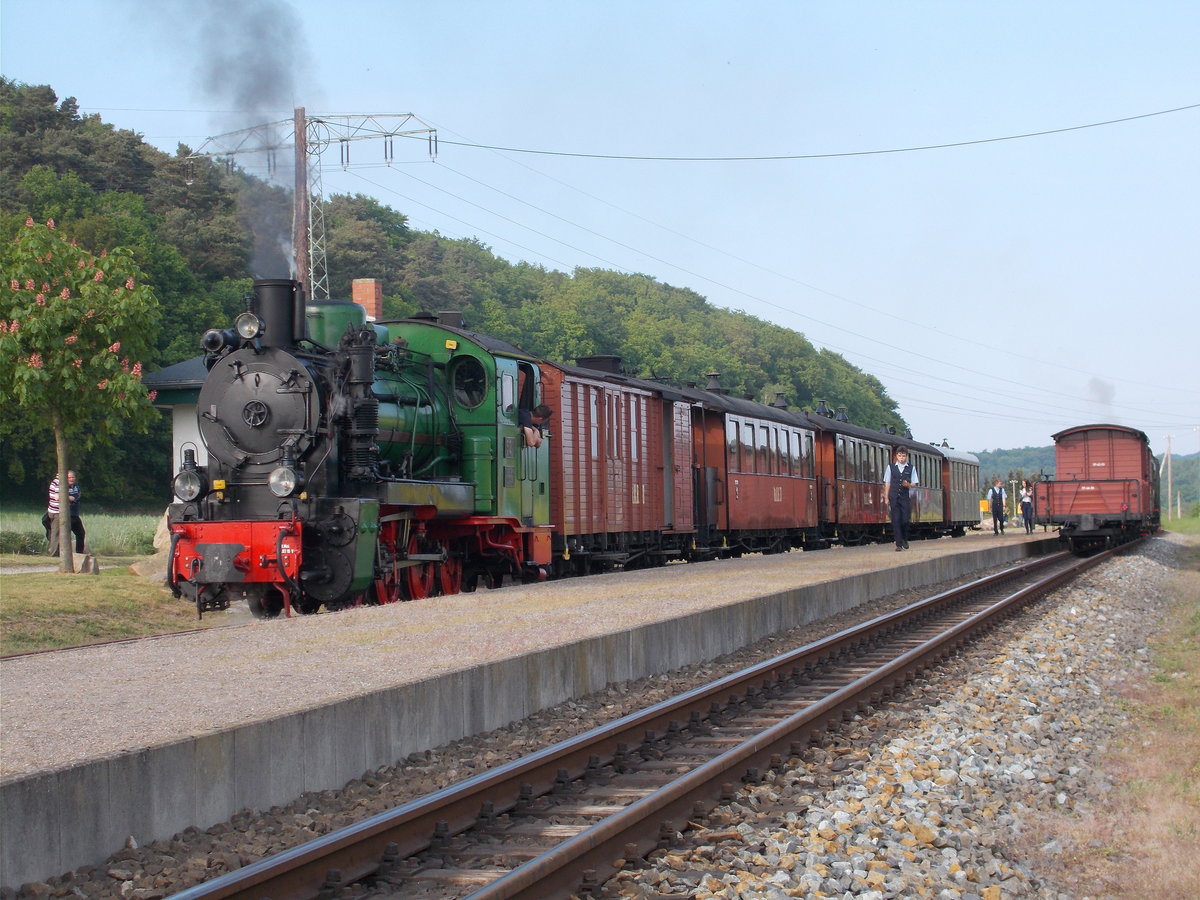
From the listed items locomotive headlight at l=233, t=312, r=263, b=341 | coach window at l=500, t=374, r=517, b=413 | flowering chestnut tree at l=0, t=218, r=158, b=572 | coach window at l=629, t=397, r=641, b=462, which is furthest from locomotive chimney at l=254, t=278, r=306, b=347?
coach window at l=629, t=397, r=641, b=462

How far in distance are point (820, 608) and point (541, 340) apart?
61.6m

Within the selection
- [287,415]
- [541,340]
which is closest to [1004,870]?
[287,415]

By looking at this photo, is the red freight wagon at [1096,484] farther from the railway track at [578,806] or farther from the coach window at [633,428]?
the railway track at [578,806]

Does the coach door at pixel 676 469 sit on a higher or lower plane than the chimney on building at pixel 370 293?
lower

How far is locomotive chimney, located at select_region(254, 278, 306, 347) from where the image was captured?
12.7 m

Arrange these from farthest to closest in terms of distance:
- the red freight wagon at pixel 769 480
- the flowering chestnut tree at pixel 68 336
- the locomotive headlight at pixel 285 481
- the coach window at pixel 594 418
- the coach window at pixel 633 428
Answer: the red freight wagon at pixel 769 480 → the coach window at pixel 633 428 → the coach window at pixel 594 418 → the flowering chestnut tree at pixel 68 336 → the locomotive headlight at pixel 285 481

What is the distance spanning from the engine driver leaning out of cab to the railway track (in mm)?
6302

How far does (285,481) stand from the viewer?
12031 millimetres

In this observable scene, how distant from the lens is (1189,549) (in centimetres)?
3891

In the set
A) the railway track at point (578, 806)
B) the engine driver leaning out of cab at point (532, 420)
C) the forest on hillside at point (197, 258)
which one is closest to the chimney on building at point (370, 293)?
the forest on hillside at point (197, 258)

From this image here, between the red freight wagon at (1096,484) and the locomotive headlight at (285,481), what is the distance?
2570 centimetres

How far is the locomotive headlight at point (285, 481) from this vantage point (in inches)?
473

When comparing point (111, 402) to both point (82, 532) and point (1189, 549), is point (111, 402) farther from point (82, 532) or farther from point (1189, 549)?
point (1189, 549)

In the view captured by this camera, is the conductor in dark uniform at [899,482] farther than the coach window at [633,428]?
Yes
